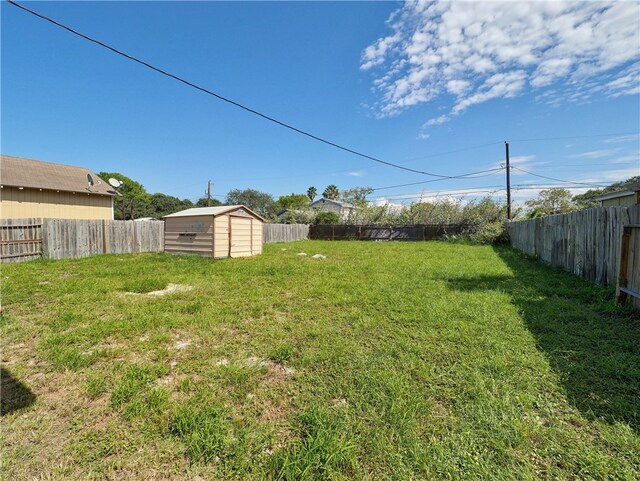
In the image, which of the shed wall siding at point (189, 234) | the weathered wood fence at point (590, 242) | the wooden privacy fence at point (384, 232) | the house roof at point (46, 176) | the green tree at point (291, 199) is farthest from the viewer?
the green tree at point (291, 199)

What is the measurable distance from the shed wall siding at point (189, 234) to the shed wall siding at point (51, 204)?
32.2 feet

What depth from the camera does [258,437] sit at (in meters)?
1.77

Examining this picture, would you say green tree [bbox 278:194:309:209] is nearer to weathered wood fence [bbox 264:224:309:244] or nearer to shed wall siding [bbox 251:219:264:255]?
weathered wood fence [bbox 264:224:309:244]

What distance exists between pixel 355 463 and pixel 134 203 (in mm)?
55266

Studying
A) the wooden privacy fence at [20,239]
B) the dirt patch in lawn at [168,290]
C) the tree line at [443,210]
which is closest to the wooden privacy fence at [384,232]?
the tree line at [443,210]

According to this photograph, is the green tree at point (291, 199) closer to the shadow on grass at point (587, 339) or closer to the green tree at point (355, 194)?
the green tree at point (355, 194)

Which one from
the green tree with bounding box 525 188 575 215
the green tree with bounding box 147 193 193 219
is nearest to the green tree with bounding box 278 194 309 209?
the green tree with bounding box 147 193 193 219

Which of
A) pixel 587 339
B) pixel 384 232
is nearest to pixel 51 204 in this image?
pixel 384 232

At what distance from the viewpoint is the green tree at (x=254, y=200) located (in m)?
57.6

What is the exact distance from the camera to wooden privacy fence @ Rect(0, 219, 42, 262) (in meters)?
8.42

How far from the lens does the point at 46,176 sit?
16312 millimetres

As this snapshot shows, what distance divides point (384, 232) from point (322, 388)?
20.7 m

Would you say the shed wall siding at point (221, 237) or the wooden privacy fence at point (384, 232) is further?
the wooden privacy fence at point (384, 232)

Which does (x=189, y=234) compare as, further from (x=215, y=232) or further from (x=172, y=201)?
(x=172, y=201)
